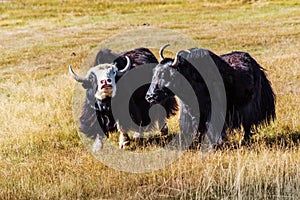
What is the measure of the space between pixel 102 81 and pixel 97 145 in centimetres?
120

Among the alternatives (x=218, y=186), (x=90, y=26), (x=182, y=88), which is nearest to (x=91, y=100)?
(x=182, y=88)

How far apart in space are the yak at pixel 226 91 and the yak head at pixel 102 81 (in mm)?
963

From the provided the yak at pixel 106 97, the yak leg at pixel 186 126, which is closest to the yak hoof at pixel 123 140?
the yak at pixel 106 97

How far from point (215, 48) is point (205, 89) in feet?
56.7

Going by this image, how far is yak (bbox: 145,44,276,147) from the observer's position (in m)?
8.33

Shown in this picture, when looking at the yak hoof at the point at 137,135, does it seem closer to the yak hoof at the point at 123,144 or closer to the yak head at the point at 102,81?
the yak hoof at the point at 123,144

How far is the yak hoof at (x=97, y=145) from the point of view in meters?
9.61

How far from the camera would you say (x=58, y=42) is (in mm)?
31359

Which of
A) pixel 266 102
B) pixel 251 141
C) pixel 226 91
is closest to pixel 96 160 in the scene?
pixel 226 91

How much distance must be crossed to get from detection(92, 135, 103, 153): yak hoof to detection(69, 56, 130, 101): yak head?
673 mm

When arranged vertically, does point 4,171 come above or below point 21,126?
below

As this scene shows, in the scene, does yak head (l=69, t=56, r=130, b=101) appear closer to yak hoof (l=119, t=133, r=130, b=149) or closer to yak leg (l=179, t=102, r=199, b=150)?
yak hoof (l=119, t=133, r=130, b=149)

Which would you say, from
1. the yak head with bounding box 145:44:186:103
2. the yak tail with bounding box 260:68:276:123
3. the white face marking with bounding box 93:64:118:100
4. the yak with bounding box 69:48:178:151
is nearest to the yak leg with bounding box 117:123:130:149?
the yak with bounding box 69:48:178:151

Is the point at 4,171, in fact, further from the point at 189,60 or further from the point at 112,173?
the point at 189,60
